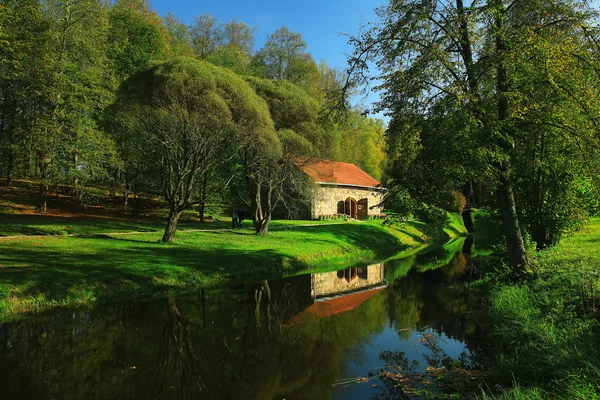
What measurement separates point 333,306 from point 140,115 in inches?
408

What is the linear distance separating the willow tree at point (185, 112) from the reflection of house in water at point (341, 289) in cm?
670

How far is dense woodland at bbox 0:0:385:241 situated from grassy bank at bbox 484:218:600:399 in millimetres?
5936

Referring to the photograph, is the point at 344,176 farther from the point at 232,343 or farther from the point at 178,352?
the point at 178,352

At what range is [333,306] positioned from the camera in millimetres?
10664

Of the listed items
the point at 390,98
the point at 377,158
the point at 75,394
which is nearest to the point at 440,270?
the point at 390,98

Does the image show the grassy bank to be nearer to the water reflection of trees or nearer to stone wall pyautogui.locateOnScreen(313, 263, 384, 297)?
the water reflection of trees

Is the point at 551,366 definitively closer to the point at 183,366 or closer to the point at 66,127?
the point at 183,366

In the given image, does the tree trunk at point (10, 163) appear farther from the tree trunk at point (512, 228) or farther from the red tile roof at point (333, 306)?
the tree trunk at point (512, 228)

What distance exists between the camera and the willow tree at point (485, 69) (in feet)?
25.5

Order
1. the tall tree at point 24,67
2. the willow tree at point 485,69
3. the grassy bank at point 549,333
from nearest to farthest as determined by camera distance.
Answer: the grassy bank at point 549,333 → the willow tree at point 485,69 → the tall tree at point 24,67

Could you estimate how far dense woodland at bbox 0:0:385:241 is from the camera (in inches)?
612

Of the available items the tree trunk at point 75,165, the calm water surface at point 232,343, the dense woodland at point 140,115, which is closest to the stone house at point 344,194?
the dense woodland at point 140,115

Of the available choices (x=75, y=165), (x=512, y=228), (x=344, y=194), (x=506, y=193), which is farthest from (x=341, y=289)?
(x=344, y=194)

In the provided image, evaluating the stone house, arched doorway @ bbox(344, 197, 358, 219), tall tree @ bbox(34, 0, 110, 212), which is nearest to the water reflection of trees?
tall tree @ bbox(34, 0, 110, 212)
